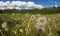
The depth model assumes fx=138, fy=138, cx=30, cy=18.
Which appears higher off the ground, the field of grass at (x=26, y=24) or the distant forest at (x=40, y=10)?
the distant forest at (x=40, y=10)

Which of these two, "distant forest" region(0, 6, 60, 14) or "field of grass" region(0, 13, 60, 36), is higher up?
"distant forest" region(0, 6, 60, 14)

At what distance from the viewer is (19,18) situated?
61.1 inches

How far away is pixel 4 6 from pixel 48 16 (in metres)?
0.53

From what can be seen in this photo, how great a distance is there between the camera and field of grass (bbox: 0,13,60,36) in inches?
53.5

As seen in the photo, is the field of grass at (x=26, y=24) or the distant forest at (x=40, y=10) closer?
the field of grass at (x=26, y=24)

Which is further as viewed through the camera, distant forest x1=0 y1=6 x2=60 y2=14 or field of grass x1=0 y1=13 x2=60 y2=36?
distant forest x1=0 y1=6 x2=60 y2=14

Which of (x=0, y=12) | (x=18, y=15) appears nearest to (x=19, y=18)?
(x=18, y=15)

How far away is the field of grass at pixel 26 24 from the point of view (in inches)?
53.5

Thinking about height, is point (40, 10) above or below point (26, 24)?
above

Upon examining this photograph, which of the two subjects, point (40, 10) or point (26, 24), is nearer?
point (26, 24)

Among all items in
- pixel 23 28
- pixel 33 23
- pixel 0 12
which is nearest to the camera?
pixel 33 23

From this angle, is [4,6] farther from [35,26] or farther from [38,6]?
[35,26]

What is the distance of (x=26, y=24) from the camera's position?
58.1 inches

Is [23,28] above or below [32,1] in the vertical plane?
below
